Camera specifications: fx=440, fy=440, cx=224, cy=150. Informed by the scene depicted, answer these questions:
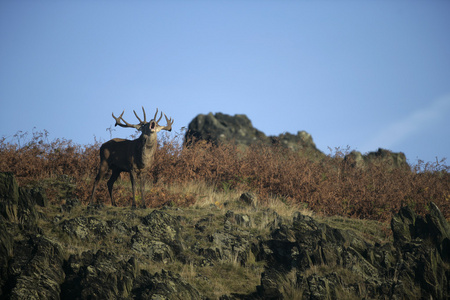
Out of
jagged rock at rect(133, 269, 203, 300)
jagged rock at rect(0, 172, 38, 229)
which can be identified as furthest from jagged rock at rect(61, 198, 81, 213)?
jagged rock at rect(133, 269, 203, 300)

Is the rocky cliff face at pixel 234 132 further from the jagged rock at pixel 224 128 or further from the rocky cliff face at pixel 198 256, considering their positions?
the rocky cliff face at pixel 198 256

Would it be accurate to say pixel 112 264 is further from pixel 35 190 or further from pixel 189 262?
pixel 35 190

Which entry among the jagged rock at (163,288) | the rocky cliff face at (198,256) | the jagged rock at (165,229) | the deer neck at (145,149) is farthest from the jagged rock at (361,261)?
the deer neck at (145,149)

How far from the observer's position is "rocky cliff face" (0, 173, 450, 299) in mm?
7488

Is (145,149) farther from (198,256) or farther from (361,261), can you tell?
(361,261)

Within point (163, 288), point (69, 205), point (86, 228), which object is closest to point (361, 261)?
point (163, 288)

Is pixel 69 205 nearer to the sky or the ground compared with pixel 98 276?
nearer to the sky

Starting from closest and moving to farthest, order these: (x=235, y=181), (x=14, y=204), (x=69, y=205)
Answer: (x=14, y=204)
(x=69, y=205)
(x=235, y=181)

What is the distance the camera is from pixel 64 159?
49.7 ft

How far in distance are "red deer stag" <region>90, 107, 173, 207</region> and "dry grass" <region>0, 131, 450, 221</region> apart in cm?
99

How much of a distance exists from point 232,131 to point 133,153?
1801 centimetres

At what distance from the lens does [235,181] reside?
53.0 feet

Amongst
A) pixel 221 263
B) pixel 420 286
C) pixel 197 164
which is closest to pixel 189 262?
pixel 221 263

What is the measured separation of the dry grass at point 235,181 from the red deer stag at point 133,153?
0.99m
